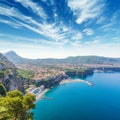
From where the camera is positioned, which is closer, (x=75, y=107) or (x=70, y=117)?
(x=70, y=117)

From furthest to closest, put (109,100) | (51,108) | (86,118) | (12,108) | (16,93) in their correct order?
(109,100) < (51,108) < (86,118) < (16,93) < (12,108)

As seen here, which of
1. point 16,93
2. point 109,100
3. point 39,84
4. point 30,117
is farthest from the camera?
point 39,84

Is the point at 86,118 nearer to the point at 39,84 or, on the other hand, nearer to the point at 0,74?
the point at 0,74

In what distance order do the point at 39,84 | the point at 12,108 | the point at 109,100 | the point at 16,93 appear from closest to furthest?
the point at 12,108
the point at 16,93
the point at 109,100
the point at 39,84

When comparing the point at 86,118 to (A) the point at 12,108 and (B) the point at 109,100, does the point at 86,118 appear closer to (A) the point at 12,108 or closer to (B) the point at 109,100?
(B) the point at 109,100

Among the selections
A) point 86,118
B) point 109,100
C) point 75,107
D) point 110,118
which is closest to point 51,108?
point 75,107

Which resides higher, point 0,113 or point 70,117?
point 0,113

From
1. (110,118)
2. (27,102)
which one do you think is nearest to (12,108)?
(27,102)

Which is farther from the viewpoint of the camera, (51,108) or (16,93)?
(51,108)

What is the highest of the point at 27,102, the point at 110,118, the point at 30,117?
the point at 27,102
